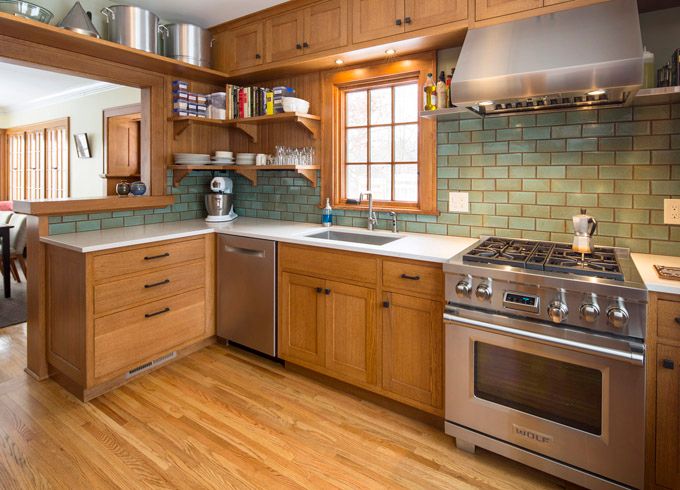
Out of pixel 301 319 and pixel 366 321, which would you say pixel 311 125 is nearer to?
pixel 301 319

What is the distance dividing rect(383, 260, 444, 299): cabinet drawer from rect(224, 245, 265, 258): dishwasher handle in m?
0.94

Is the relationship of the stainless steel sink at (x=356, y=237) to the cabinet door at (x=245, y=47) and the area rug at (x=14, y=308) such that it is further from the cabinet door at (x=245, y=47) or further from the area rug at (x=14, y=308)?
the area rug at (x=14, y=308)

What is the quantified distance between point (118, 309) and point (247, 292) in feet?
2.61

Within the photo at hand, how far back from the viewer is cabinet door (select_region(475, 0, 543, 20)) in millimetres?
2061

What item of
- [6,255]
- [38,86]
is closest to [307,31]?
[6,255]

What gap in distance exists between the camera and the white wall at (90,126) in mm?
5464

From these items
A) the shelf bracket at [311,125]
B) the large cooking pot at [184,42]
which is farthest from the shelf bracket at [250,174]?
the large cooking pot at [184,42]

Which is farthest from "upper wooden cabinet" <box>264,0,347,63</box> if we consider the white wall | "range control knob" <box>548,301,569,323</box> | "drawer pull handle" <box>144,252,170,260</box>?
the white wall

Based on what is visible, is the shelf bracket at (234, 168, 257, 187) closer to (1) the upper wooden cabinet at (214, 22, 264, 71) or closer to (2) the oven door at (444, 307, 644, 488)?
(1) the upper wooden cabinet at (214, 22, 264, 71)

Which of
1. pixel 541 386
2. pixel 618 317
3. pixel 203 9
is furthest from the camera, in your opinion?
pixel 203 9

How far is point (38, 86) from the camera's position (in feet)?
19.6

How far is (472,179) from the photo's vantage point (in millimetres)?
2568

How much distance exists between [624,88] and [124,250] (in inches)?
105

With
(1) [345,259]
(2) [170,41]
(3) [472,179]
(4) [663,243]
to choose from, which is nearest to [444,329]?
(1) [345,259]
